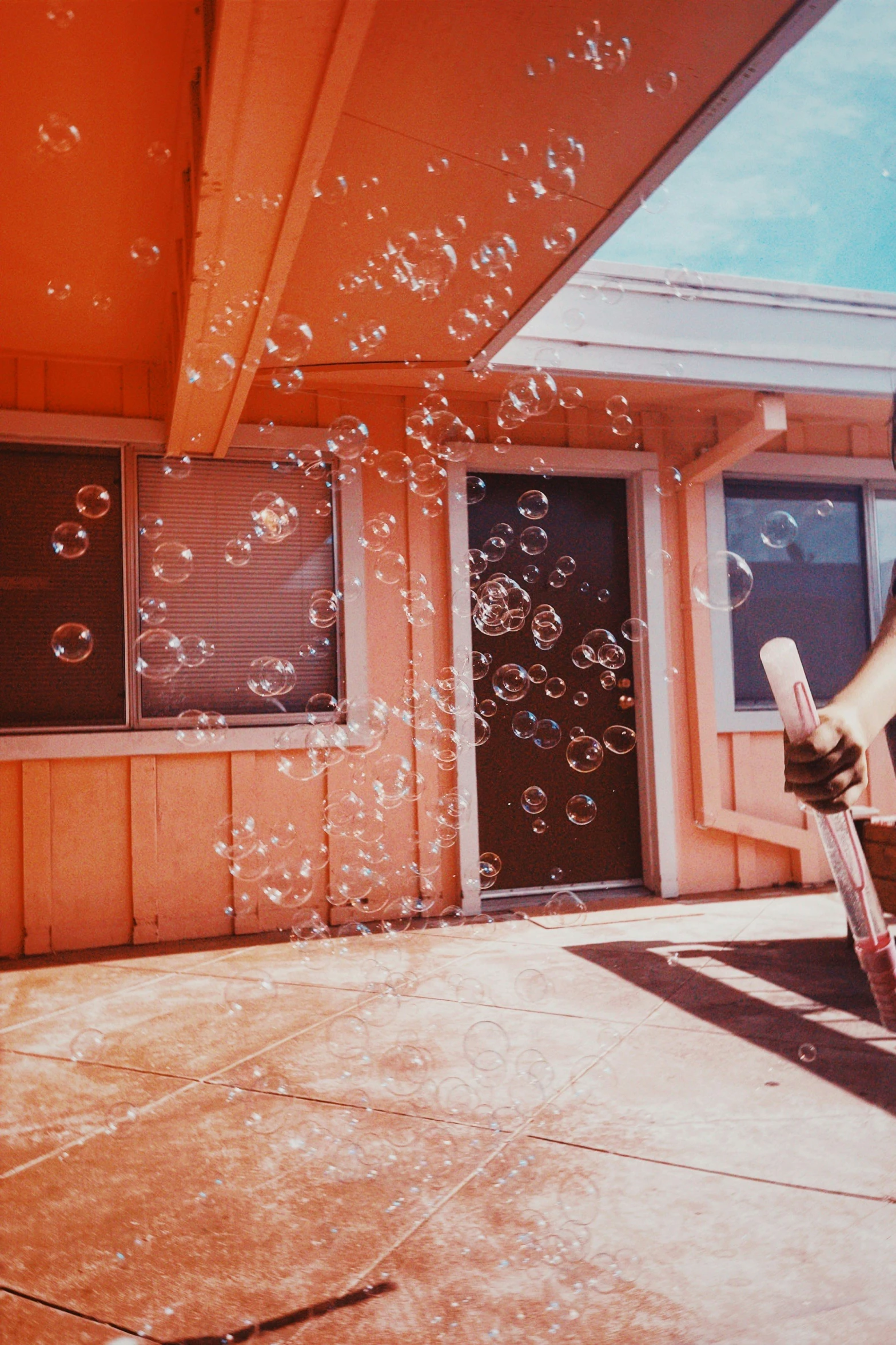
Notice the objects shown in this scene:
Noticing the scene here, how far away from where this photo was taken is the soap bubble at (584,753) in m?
5.61

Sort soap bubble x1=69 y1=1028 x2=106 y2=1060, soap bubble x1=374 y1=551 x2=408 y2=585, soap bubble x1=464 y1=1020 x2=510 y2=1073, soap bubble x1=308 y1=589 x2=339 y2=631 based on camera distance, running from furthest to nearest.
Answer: soap bubble x1=374 y1=551 x2=408 y2=585
soap bubble x1=308 y1=589 x2=339 y2=631
soap bubble x1=69 y1=1028 x2=106 y2=1060
soap bubble x1=464 y1=1020 x2=510 y2=1073

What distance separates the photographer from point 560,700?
20.2 feet

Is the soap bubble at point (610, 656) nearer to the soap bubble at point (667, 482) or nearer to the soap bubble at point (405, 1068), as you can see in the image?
the soap bubble at point (667, 482)

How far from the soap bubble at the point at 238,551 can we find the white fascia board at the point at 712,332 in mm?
1690

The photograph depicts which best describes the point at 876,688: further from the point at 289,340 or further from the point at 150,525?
the point at 150,525

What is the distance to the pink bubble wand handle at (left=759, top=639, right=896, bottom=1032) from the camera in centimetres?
104

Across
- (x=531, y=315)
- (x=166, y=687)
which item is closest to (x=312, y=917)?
(x=166, y=687)

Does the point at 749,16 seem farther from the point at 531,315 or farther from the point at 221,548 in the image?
the point at 221,548

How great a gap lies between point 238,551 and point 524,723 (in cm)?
190

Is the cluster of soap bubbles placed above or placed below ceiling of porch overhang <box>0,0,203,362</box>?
below

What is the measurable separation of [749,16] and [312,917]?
15.0 ft

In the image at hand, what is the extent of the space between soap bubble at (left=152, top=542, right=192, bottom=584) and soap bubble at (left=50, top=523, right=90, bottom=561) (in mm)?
372

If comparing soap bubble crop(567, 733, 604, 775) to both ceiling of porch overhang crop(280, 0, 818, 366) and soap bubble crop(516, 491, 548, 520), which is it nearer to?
soap bubble crop(516, 491, 548, 520)

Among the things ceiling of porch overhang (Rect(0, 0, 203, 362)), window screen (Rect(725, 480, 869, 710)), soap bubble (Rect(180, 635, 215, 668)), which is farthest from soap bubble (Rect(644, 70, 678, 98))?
window screen (Rect(725, 480, 869, 710))
